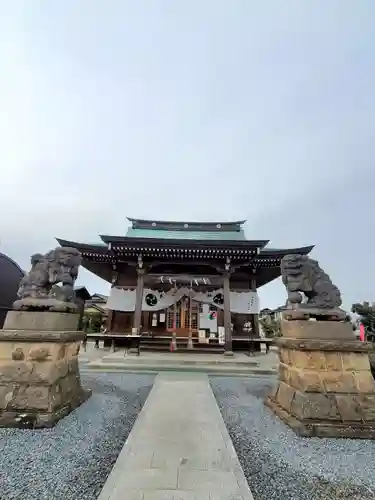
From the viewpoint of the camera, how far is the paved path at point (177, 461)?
170cm

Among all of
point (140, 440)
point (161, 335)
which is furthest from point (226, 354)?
point (140, 440)

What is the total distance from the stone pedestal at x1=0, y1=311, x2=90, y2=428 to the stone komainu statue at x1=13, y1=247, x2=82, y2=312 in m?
0.15

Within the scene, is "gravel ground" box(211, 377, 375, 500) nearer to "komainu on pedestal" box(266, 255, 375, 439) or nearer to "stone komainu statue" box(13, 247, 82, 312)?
"komainu on pedestal" box(266, 255, 375, 439)

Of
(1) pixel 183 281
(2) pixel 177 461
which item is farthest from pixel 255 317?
(2) pixel 177 461

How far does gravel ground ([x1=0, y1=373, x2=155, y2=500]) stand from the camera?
74.3 inches

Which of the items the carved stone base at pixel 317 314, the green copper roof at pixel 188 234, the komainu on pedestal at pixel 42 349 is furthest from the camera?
the green copper roof at pixel 188 234

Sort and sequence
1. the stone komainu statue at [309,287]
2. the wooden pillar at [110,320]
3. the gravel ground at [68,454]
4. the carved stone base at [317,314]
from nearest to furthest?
the gravel ground at [68,454] < the carved stone base at [317,314] < the stone komainu statue at [309,287] < the wooden pillar at [110,320]

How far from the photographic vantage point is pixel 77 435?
2859mm

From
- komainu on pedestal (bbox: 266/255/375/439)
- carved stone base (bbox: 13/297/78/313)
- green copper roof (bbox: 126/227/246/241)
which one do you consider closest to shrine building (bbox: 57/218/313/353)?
green copper roof (bbox: 126/227/246/241)

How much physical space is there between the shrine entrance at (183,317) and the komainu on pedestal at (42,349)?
23.3 feet

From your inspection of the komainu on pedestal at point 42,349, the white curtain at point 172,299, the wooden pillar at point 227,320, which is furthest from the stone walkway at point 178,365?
the white curtain at point 172,299

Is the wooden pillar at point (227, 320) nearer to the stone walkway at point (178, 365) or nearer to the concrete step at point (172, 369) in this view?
the stone walkway at point (178, 365)

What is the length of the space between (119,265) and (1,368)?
8304 mm

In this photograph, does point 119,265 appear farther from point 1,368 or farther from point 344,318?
point 344,318
